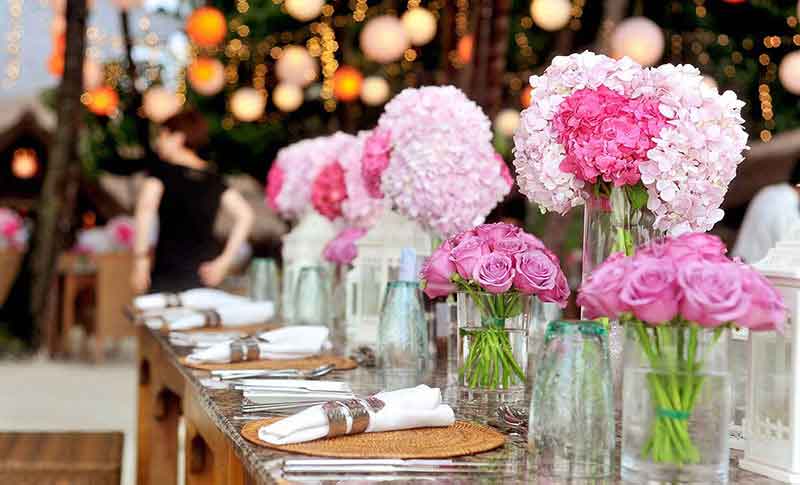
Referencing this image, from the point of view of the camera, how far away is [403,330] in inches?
94.4

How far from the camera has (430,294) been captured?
2188 mm

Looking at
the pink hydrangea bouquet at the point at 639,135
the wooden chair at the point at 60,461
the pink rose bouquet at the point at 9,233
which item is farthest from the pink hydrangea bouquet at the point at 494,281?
the pink rose bouquet at the point at 9,233

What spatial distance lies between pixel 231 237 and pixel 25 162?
1071cm

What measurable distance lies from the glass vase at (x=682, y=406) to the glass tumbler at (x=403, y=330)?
3.22 feet

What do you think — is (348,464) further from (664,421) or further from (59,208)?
(59,208)

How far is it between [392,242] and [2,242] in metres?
9.02

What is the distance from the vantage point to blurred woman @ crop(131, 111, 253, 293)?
16.4 feet

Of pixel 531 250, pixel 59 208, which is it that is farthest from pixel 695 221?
pixel 59 208

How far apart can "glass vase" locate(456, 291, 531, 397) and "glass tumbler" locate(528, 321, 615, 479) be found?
1.95ft

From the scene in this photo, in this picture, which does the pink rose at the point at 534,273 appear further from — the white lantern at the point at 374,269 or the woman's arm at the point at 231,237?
the woman's arm at the point at 231,237

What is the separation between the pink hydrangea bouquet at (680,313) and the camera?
1.36m

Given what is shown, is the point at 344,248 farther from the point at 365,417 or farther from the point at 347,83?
the point at 347,83

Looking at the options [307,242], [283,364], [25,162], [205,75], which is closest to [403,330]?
[283,364]

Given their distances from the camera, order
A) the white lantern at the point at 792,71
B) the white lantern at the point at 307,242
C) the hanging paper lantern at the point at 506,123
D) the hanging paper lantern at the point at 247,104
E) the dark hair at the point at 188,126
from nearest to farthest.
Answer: the white lantern at the point at 307,242, the dark hair at the point at 188,126, the white lantern at the point at 792,71, the hanging paper lantern at the point at 506,123, the hanging paper lantern at the point at 247,104
